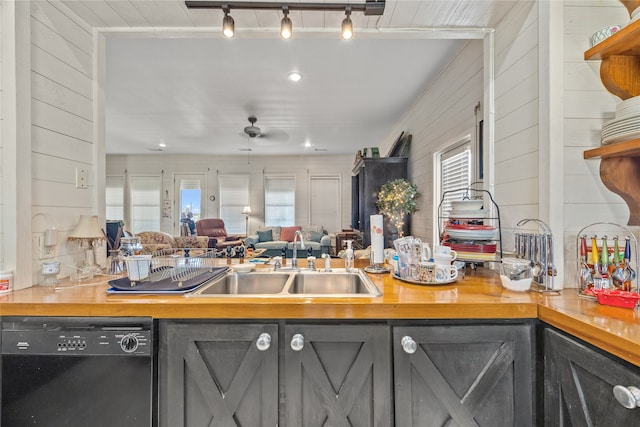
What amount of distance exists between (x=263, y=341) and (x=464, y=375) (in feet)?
2.41

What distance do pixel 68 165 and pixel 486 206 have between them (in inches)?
91.9

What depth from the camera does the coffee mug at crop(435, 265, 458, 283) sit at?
1333mm

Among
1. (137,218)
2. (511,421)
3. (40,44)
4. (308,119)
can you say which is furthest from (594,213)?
(137,218)

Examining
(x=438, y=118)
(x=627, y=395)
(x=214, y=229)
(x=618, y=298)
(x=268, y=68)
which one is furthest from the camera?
(x=214, y=229)

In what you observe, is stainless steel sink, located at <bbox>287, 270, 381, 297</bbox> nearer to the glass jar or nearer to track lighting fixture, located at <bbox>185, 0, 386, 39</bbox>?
the glass jar

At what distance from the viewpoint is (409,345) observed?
40.2 inches

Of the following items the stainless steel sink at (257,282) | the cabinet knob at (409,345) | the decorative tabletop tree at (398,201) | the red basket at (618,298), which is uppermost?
the decorative tabletop tree at (398,201)

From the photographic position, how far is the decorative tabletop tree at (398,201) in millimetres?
3490

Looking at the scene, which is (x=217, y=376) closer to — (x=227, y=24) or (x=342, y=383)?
(x=342, y=383)

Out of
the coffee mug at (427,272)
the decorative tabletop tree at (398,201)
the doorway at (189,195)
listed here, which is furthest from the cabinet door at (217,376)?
the doorway at (189,195)

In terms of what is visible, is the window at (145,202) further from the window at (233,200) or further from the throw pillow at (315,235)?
the throw pillow at (315,235)

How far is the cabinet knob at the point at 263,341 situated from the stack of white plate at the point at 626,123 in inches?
57.0

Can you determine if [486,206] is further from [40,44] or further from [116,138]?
[116,138]

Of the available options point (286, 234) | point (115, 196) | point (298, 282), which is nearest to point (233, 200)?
point (286, 234)
